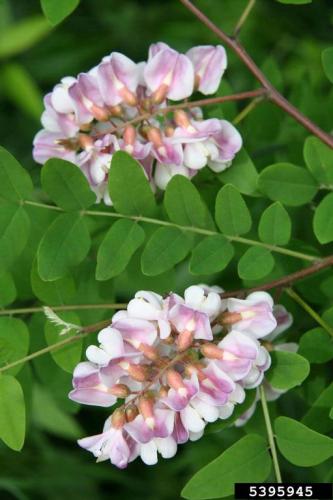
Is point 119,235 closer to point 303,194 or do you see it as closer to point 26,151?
point 303,194

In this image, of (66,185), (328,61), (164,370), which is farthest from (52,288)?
(328,61)

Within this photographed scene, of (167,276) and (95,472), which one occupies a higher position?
(167,276)

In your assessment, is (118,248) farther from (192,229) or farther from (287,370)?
(287,370)

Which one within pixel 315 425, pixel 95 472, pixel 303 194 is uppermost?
pixel 303 194

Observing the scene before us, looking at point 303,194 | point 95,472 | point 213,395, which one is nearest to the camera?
point 213,395

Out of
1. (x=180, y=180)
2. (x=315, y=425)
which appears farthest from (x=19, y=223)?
(x=315, y=425)

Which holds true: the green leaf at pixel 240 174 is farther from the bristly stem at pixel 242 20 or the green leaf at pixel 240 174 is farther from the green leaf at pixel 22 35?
the green leaf at pixel 22 35
